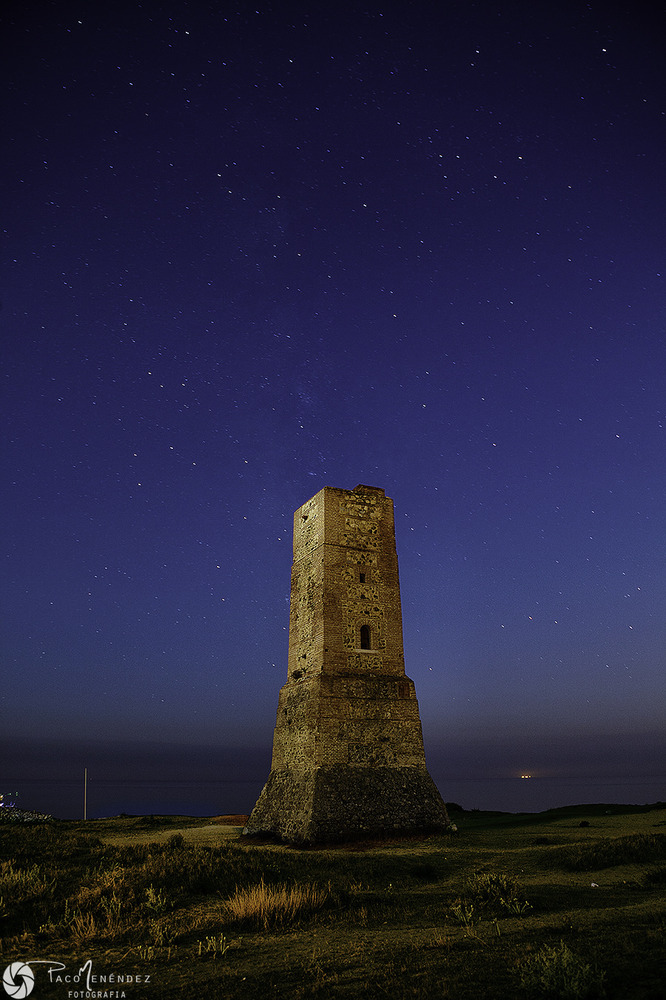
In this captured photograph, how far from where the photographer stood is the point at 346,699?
18.5 meters

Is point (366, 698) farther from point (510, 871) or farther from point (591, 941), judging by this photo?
point (591, 941)

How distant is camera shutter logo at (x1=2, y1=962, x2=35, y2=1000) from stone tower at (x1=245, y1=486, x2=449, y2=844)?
11068mm

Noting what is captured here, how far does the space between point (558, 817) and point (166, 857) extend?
19.0 meters

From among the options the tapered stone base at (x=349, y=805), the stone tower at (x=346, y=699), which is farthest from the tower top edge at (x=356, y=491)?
the tapered stone base at (x=349, y=805)

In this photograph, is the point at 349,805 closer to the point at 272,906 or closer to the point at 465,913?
the point at 272,906

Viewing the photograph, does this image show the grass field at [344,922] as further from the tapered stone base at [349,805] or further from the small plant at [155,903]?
the tapered stone base at [349,805]

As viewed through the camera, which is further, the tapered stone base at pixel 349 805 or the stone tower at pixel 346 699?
the stone tower at pixel 346 699

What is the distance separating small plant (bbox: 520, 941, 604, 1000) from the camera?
4617mm

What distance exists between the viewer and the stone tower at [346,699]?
1717 centimetres

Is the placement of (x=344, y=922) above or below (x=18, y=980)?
below

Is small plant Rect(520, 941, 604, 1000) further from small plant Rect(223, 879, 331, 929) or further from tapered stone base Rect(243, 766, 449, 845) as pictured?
tapered stone base Rect(243, 766, 449, 845)

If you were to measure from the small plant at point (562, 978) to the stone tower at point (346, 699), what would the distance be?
12243mm
